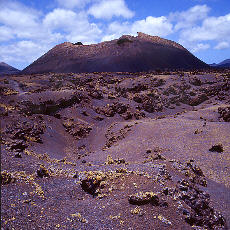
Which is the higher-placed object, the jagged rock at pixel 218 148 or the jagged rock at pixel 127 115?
the jagged rock at pixel 127 115

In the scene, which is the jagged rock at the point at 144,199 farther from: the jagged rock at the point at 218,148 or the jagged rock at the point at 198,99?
the jagged rock at the point at 198,99

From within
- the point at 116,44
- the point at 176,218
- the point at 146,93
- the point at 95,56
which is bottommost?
the point at 176,218

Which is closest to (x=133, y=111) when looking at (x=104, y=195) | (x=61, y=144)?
(x=61, y=144)

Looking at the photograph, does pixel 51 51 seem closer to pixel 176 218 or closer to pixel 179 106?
pixel 179 106

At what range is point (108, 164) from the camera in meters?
7.70

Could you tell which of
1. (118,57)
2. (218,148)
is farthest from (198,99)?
(118,57)

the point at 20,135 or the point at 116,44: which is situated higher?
the point at 116,44

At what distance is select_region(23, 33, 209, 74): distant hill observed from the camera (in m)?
46.8

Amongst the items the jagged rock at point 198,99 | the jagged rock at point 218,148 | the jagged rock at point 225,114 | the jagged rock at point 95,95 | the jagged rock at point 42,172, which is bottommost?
the jagged rock at point 218,148

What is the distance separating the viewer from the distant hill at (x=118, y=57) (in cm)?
4678


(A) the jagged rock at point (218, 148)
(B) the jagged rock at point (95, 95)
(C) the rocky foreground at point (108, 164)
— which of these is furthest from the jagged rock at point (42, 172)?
(B) the jagged rock at point (95, 95)

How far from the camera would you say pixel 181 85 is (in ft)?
82.4

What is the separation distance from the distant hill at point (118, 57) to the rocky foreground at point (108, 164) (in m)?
26.8

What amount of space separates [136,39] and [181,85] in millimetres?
34786
